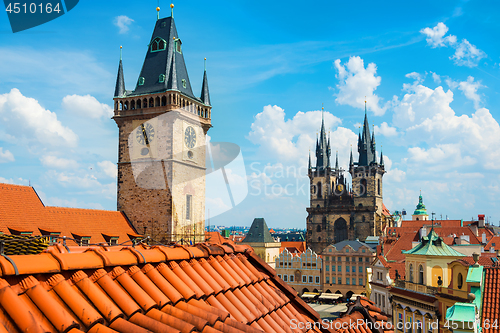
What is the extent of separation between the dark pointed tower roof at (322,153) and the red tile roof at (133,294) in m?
85.6

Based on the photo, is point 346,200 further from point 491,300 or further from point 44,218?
point 491,300

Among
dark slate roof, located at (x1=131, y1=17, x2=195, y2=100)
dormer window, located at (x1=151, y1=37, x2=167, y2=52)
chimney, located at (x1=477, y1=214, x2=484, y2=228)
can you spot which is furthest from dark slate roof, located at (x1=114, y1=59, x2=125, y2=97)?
chimney, located at (x1=477, y1=214, x2=484, y2=228)

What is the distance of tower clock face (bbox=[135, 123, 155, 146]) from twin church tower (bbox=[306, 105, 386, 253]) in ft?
179

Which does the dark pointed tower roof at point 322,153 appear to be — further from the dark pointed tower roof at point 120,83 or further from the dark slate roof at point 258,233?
the dark pointed tower roof at point 120,83

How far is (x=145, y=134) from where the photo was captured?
33.8 meters

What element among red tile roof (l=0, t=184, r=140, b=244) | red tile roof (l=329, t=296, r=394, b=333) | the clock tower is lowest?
red tile roof (l=329, t=296, r=394, b=333)

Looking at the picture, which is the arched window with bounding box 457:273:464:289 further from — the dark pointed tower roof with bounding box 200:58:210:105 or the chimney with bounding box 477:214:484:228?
the chimney with bounding box 477:214:484:228

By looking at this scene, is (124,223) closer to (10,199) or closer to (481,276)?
(10,199)

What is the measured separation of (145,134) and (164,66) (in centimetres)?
587

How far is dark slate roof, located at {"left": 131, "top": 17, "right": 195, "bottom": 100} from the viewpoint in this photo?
34156 millimetres

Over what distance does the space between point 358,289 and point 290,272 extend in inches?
446

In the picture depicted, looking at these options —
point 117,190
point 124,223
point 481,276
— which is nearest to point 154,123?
point 117,190

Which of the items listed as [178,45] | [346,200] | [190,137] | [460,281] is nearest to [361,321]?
[460,281]

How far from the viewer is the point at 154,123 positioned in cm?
3375
